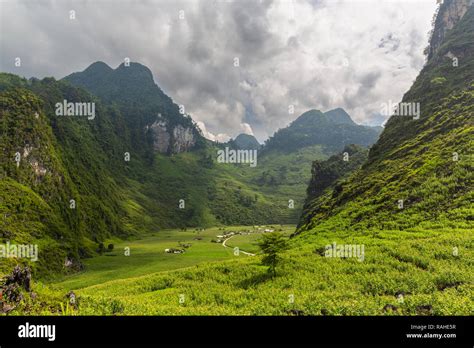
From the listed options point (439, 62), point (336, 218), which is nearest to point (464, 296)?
point (336, 218)

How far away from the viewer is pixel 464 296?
72.6ft

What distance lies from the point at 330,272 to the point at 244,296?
36.7 ft

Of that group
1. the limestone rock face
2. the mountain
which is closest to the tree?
the mountain
